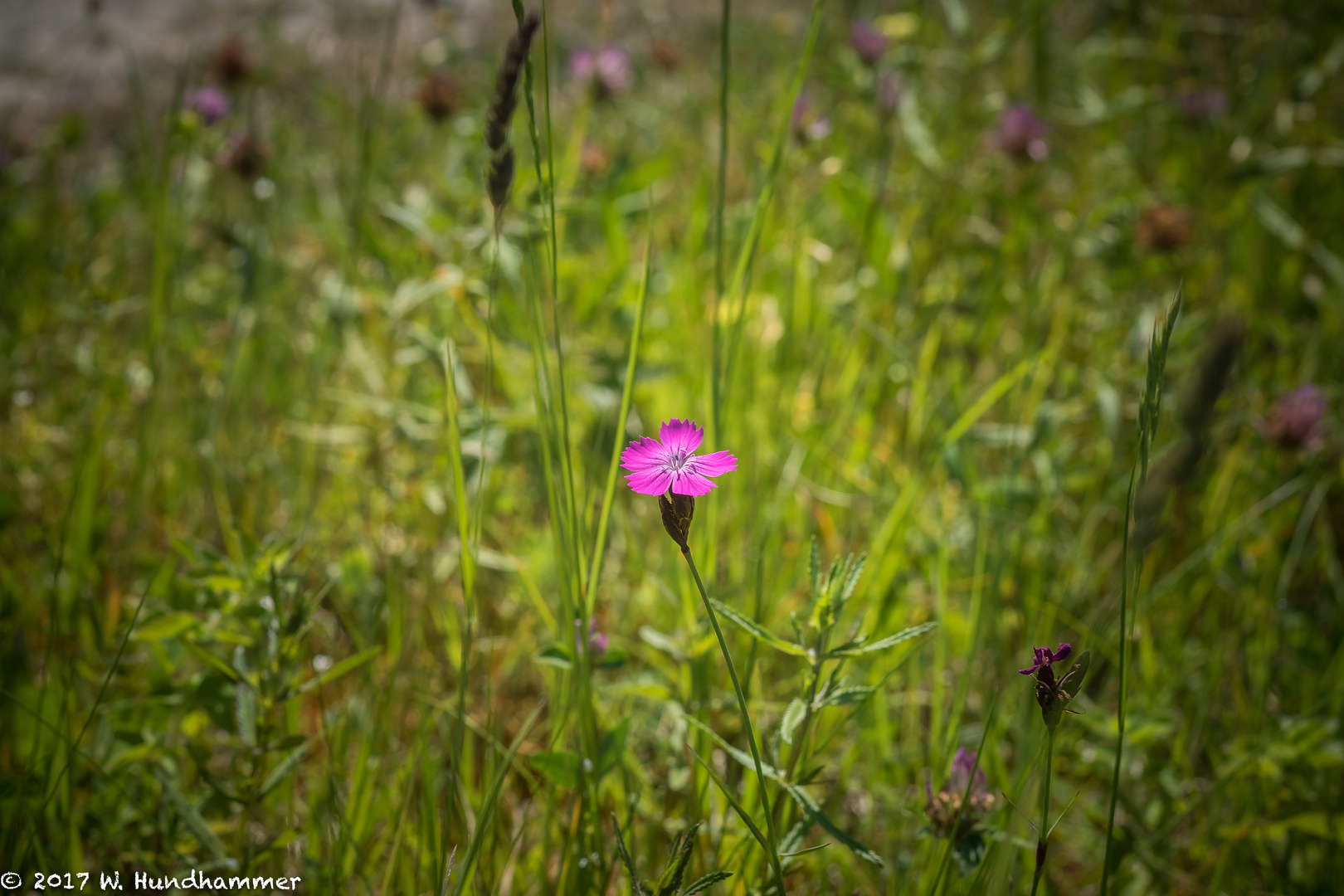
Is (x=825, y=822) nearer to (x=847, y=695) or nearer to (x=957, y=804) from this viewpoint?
(x=847, y=695)

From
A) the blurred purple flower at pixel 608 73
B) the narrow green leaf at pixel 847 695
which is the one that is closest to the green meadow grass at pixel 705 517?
the narrow green leaf at pixel 847 695

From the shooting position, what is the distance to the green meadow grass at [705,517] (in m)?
0.79

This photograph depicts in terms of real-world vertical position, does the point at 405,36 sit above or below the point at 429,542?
above

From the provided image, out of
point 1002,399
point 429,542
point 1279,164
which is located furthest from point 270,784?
point 1279,164

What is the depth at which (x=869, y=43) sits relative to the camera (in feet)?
6.25

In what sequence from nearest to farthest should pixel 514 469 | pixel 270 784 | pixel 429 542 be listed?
pixel 270 784
pixel 429 542
pixel 514 469

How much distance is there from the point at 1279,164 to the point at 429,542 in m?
1.68

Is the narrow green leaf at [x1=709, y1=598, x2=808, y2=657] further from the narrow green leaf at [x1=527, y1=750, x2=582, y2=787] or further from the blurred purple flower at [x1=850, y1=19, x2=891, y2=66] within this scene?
the blurred purple flower at [x1=850, y1=19, x2=891, y2=66]

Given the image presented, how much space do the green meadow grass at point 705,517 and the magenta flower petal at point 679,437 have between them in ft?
0.31

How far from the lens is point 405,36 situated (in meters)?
4.38

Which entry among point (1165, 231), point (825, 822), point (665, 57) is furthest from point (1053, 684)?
point (665, 57)

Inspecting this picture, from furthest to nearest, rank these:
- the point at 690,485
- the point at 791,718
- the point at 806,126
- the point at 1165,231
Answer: the point at 1165,231
the point at 806,126
the point at 791,718
the point at 690,485

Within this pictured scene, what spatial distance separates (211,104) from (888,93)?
1.57 m

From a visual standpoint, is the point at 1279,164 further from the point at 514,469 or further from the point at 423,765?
the point at 423,765
